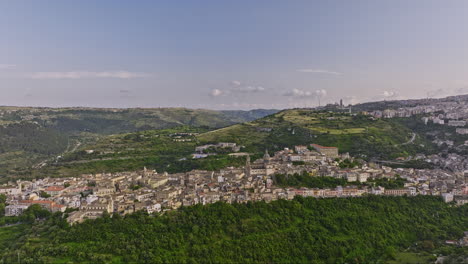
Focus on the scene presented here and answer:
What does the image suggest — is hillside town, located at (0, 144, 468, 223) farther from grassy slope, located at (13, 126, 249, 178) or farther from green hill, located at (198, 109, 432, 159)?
green hill, located at (198, 109, 432, 159)

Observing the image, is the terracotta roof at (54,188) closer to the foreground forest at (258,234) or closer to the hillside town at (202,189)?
the hillside town at (202,189)

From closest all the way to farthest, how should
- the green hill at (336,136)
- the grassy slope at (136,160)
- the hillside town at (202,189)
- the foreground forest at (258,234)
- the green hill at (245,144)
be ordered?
the foreground forest at (258,234) → the hillside town at (202,189) → the grassy slope at (136,160) → the green hill at (245,144) → the green hill at (336,136)

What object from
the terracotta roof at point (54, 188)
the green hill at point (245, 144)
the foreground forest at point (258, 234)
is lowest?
the foreground forest at point (258, 234)

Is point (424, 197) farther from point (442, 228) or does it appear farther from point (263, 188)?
point (263, 188)

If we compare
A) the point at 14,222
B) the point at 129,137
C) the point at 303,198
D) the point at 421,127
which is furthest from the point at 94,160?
the point at 421,127

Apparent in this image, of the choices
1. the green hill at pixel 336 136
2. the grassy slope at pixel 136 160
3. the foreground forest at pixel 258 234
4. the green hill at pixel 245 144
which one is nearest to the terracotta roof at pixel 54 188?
the foreground forest at pixel 258 234

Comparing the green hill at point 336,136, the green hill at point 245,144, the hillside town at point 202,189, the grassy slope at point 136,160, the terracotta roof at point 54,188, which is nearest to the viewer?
the hillside town at point 202,189
